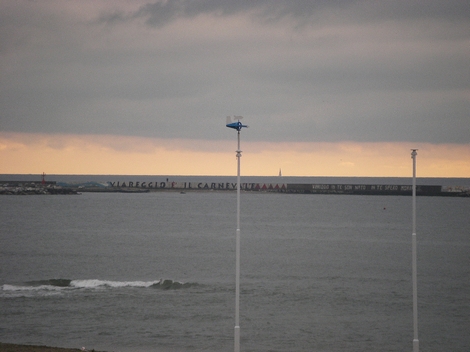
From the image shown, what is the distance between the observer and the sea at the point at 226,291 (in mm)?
27719

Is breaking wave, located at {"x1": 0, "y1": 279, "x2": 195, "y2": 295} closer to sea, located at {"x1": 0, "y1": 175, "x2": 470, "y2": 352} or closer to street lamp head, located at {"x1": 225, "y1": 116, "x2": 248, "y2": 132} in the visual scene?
sea, located at {"x1": 0, "y1": 175, "x2": 470, "y2": 352}

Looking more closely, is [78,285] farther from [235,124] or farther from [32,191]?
[32,191]

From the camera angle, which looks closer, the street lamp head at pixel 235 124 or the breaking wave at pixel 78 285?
the street lamp head at pixel 235 124

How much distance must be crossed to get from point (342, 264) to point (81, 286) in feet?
73.3

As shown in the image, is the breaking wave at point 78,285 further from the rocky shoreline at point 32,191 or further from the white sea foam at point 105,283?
the rocky shoreline at point 32,191

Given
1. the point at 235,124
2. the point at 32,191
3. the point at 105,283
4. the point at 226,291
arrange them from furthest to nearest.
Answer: the point at 32,191, the point at 105,283, the point at 226,291, the point at 235,124

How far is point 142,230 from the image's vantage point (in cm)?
8081

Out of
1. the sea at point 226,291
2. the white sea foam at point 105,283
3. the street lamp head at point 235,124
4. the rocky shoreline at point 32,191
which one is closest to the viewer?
the street lamp head at point 235,124

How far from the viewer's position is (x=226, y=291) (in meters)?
38.7

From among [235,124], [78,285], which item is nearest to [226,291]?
[78,285]

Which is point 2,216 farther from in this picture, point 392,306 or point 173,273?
point 392,306

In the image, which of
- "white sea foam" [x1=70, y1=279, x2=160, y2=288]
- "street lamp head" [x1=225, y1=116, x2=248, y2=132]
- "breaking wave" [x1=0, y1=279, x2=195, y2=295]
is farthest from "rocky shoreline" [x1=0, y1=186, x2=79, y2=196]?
"street lamp head" [x1=225, y1=116, x2=248, y2=132]

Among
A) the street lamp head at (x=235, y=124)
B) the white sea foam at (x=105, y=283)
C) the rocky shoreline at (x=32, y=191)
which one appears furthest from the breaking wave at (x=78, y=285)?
the rocky shoreline at (x=32, y=191)

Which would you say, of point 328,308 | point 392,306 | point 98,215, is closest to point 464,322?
point 392,306
